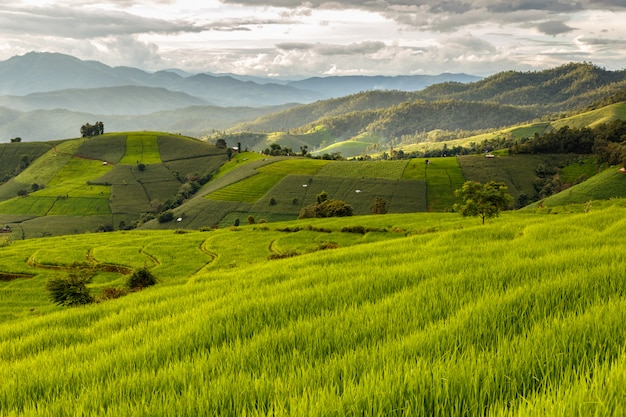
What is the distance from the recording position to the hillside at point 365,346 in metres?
3.93

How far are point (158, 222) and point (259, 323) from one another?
587ft

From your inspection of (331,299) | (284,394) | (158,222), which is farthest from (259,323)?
(158,222)

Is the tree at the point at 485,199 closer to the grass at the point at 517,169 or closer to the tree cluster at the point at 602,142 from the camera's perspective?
the grass at the point at 517,169

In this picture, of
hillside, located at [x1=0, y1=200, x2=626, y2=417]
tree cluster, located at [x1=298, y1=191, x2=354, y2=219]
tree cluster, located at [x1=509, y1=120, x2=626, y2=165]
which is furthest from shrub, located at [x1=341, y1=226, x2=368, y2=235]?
tree cluster, located at [x1=509, y1=120, x2=626, y2=165]

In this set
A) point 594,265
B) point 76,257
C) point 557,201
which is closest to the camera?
point 594,265

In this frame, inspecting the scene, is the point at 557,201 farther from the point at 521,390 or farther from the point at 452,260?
the point at 521,390

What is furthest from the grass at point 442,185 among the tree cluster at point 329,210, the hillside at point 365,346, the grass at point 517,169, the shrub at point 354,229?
the hillside at point 365,346

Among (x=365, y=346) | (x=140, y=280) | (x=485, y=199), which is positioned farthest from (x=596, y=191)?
(x=365, y=346)

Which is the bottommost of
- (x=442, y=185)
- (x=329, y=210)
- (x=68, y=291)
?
(x=329, y=210)

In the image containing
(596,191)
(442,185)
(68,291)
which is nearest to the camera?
(68,291)

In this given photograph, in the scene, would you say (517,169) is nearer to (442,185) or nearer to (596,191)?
(442,185)

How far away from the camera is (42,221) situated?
6939 inches

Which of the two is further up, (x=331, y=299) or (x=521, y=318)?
(x=521, y=318)

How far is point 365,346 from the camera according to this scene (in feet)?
18.9
